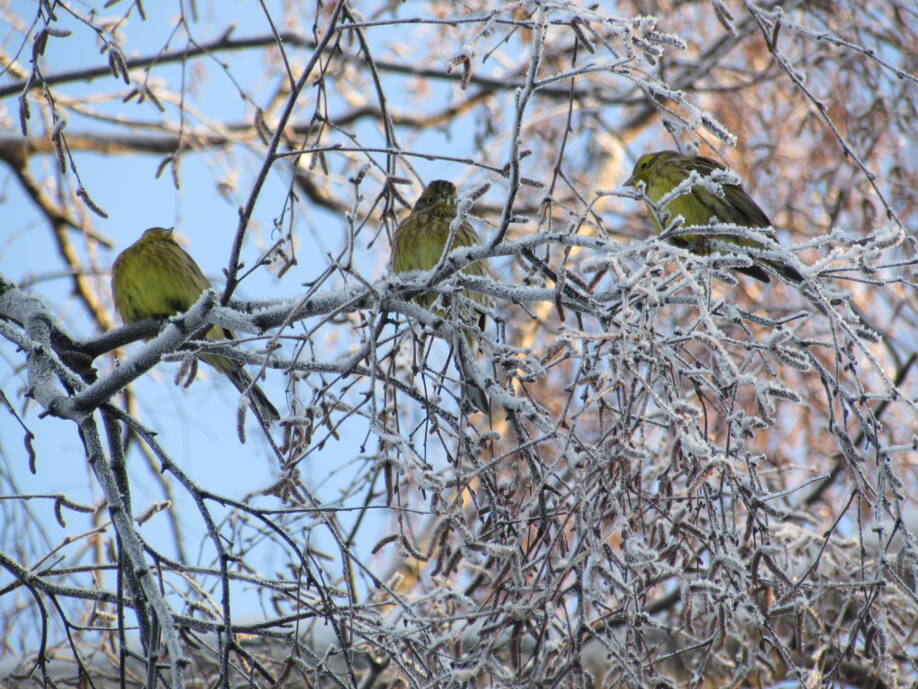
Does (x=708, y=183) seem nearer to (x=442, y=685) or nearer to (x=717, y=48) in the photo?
(x=442, y=685)

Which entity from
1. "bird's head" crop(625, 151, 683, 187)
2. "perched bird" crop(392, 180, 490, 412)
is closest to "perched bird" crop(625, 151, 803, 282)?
"bird's head" crop(625, 151, 683, 187)

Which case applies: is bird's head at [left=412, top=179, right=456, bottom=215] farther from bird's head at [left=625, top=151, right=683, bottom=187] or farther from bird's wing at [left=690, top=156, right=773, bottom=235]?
bird's wing at [left=690, top=156, right=773, bottom=235]

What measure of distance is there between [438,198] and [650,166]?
1.14 metres

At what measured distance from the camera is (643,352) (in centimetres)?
190

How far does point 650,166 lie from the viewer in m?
4.97

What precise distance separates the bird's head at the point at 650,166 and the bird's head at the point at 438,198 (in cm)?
86

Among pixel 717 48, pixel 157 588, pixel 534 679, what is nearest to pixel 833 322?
pixel 534 679

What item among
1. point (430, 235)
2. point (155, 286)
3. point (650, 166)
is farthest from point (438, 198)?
point (155, 286)

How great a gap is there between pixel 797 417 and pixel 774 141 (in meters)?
Result: 1.98

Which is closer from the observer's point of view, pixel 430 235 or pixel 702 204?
pixel 430 235

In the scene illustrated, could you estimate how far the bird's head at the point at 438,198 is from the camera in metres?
4.56

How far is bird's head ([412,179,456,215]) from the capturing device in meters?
4.56

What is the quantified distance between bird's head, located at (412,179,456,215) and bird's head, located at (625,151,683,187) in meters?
0.86

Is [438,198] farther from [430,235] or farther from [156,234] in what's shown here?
[156,234]
